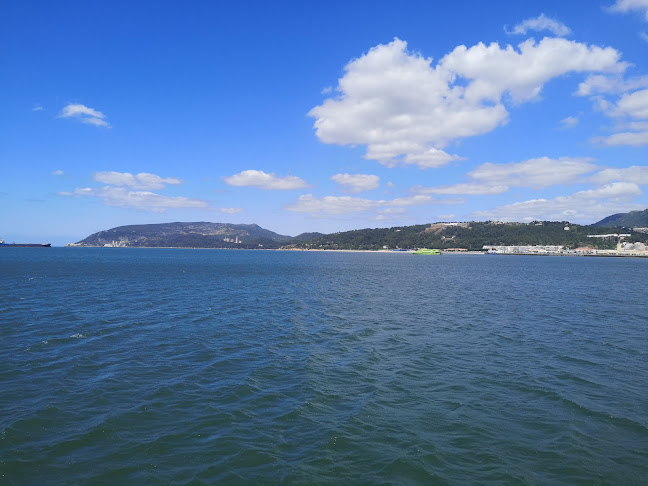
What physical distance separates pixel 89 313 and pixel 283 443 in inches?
1250

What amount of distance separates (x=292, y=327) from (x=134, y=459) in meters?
20.0

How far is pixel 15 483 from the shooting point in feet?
32.7

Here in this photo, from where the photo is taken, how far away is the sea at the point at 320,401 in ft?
36.1

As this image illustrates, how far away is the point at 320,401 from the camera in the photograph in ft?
51.6

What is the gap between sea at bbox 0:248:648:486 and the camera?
1100cm

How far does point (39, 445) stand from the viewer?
11906mm

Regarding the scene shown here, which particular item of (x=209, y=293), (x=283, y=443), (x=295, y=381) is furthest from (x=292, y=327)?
(x=209, y=293)

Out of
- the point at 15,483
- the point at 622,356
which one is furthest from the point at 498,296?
the point at 15,483

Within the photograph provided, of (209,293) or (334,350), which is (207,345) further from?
(209,293)

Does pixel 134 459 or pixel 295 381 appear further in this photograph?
pixel 295 381

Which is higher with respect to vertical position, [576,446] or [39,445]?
[39,445]

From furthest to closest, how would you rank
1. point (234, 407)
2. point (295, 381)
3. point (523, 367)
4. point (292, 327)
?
point (292, 327) → point (523, 367) → point (295, 381) → point (234, 407)

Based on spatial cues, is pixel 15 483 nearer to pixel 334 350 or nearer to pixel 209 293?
pixel 334 350

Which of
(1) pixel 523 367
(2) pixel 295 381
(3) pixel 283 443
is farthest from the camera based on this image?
(1) pixel 523 367
